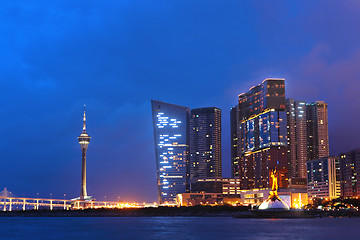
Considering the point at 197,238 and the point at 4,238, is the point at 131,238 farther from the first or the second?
the point at 4,238

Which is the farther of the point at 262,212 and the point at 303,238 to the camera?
the point at 262,212

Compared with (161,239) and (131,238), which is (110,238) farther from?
(161,239)

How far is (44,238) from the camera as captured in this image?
97.9 meters

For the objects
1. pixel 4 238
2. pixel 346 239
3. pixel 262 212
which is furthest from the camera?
pixel 262 212

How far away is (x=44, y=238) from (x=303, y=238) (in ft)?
166

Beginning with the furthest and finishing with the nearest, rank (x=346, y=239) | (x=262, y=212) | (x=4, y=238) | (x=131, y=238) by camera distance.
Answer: (x=262, y=212), (x=4, y=238), (x=131, y=238), (x=346, y=239)

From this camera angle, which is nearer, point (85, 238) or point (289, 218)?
point (85, 238)

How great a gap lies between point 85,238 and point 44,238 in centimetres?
904

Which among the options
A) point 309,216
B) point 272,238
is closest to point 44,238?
point 272,238

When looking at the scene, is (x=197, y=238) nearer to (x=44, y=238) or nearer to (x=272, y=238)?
(x=272, y=238)

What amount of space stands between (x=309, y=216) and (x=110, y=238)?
110152mm

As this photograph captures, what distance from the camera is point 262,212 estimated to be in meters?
176

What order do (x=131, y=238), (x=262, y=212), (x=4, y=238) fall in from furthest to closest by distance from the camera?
(x=262, y=212)
(x=4, y=238)
(x=131, y=238)

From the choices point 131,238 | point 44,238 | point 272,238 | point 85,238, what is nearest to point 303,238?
point 272,238
